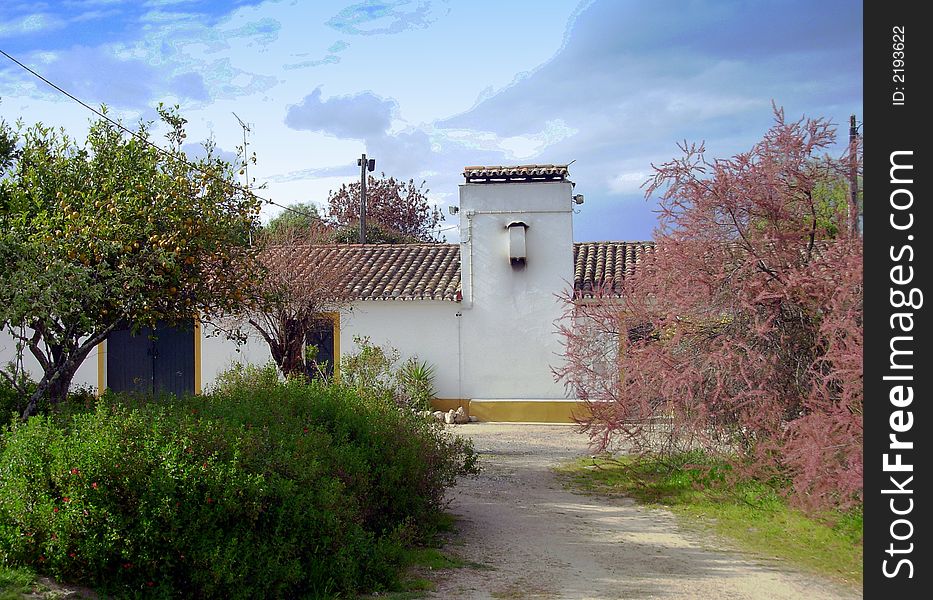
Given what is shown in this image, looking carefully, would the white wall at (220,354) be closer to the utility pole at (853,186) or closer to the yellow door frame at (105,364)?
the yellow door frame at (105,364)

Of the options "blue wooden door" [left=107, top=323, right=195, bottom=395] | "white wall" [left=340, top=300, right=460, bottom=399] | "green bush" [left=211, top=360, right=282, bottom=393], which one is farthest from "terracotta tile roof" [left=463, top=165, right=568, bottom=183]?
"green bush" [left=211, top=360, right=282, bottom=393]

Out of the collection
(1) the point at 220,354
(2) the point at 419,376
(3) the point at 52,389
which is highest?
(3) the point at 52,389

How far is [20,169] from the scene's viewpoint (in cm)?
851

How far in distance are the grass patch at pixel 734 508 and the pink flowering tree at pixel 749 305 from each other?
32cm

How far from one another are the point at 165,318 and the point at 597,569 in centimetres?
466

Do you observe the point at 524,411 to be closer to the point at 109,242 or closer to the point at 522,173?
the point at 522,173

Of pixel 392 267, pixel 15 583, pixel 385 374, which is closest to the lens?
pixel 15 583

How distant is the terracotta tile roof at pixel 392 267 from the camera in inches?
738

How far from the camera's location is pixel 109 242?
749cm

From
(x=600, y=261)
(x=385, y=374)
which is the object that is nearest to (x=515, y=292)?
(x=600, y=261)

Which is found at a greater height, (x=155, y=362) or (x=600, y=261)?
(x=600, y=261)

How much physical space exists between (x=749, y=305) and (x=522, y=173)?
34.3ft

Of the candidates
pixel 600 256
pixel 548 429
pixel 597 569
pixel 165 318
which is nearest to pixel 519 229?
pixel 600 256

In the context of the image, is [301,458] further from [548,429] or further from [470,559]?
[548,429]
